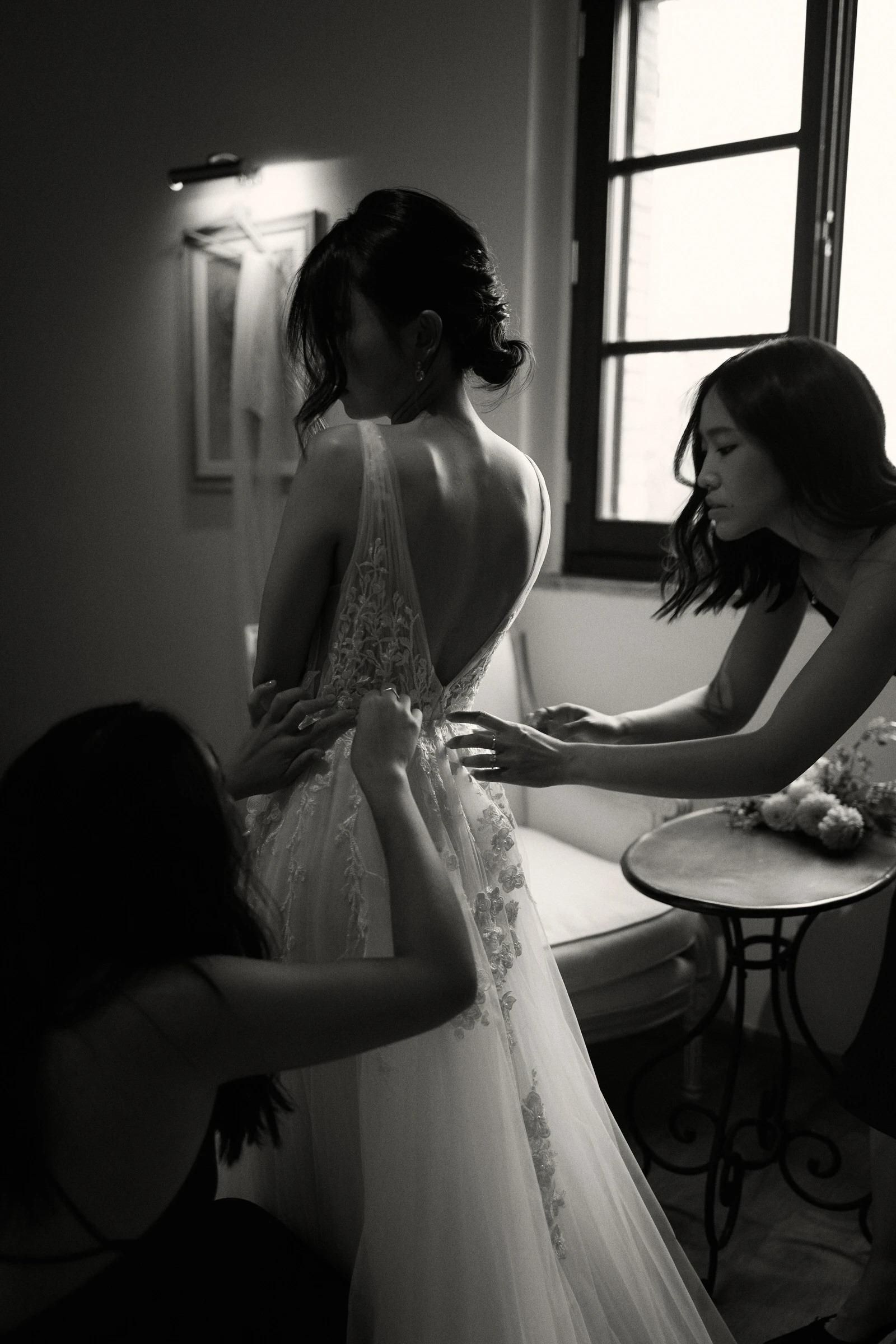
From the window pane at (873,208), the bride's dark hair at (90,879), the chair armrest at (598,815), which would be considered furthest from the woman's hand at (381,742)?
the window pane at (873,208)

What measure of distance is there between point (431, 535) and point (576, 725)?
54 centimetres

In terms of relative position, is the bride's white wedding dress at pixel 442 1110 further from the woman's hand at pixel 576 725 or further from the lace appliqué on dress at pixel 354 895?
the woman's hand at pixel 576 725

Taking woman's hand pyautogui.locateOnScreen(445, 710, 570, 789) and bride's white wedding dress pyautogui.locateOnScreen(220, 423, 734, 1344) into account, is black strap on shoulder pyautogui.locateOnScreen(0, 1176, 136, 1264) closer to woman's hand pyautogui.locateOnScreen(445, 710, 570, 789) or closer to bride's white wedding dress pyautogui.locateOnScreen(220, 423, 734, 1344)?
bride's white wedding dress pyautogui.locateOnScreen(220, 423, 734, 1344)

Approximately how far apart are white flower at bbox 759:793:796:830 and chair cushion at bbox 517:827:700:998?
0.33 metres

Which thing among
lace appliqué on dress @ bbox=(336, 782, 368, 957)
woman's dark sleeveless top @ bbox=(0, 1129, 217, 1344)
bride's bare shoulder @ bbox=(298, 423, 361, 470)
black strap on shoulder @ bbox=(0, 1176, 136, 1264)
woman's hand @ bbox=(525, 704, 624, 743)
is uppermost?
bride's bare shoulder @ bbox=(298, 423, 361, 470)

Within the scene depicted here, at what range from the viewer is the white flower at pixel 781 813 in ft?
7.07

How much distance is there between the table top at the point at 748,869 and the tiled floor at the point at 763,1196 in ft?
2.28

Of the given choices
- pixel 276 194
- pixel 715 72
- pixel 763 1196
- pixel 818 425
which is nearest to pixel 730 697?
pixel 818 425

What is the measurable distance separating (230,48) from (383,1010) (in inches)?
146

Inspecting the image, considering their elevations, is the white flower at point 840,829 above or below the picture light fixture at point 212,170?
below

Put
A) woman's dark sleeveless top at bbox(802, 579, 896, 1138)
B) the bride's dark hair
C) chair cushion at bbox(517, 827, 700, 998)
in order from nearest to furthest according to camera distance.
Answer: the bride's dark hair → woman's dark sleeveless top at bbox(802, 579, 896, 1138) → chair cushion at bbox(517, 827, 700, 998)

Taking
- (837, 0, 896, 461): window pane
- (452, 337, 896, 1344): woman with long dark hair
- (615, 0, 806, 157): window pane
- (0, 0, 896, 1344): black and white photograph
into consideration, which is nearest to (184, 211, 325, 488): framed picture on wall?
(0, 0, 896, 1344): black and white photograph

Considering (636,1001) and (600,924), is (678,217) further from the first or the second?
(636,1001)

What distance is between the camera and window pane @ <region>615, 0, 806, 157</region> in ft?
9.02
